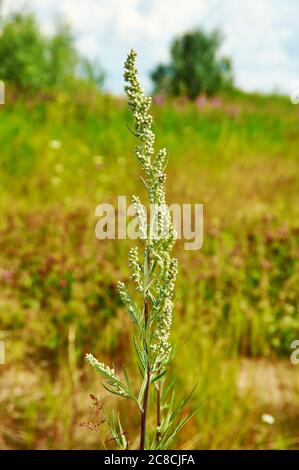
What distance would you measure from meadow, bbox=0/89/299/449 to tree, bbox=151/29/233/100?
1447cm

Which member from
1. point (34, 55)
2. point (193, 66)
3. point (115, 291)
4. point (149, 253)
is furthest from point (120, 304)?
point (193, 66)

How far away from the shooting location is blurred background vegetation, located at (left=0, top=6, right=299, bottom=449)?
2.69 meters

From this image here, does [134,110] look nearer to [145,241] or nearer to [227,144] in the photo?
[145,241]

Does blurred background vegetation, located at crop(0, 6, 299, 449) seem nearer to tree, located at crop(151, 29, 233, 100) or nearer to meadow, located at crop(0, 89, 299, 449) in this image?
meadow, located at crop(0, 89, 299, 449)

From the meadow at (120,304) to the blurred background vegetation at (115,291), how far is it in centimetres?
1

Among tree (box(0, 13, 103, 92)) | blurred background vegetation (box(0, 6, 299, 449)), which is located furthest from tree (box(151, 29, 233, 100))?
blurred background vegetation (box(0, 6, 299, 449))

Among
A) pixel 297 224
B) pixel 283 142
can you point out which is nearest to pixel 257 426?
pixel 297 224

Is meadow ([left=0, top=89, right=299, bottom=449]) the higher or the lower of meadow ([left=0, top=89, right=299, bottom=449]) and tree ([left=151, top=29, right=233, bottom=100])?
the lower

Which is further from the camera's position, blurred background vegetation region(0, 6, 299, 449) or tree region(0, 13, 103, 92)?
tree region(0, 13, 103, 92)

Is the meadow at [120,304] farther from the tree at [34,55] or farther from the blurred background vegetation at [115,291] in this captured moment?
the tree at [34,55]

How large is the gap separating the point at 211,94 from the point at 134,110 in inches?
881

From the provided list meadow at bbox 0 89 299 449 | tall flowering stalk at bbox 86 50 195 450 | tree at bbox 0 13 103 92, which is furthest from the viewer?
tree at bbox 0 13 103 92

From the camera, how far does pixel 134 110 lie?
2.98 feet

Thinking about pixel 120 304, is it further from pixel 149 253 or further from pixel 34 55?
pixel 34 55
